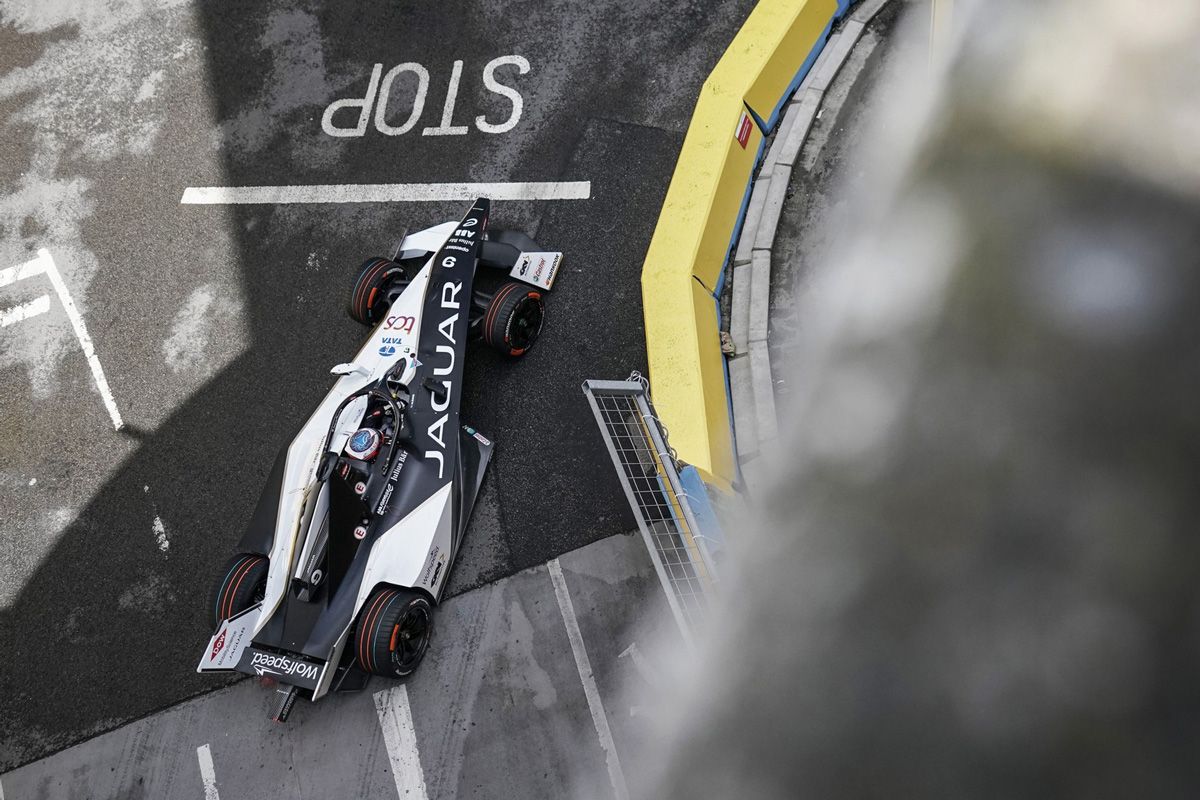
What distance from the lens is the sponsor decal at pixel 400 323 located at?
323 inches

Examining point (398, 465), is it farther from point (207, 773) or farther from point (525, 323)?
point (207, 773)

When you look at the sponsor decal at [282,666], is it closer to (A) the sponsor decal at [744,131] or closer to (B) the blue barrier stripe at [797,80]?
(A) the sponsor decal at [744,131]

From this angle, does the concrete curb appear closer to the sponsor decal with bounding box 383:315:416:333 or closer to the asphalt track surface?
the asphalt track surface

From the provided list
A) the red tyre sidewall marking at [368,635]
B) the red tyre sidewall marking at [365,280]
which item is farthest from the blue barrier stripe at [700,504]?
the red tyre sidewall marking at [365,280]

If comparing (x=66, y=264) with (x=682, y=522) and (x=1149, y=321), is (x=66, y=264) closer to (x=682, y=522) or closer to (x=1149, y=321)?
(x=682, y=522)

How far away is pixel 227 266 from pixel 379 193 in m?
1.69

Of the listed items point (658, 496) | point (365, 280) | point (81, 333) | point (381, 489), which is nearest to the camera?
point (658, 496)

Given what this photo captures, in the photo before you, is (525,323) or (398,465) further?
(525,323)

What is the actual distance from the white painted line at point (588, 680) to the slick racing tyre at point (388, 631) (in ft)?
3.57

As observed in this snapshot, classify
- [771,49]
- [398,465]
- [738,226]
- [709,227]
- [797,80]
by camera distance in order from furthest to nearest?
[797,80]
[771,49]
[738,226]
[709,227]
[398,465]

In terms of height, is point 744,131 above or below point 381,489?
above

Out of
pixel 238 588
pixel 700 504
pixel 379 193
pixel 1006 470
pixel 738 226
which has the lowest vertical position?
pixel 238 588

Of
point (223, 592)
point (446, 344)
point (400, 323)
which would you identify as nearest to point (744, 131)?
point (446, 344)

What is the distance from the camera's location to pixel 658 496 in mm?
6945
